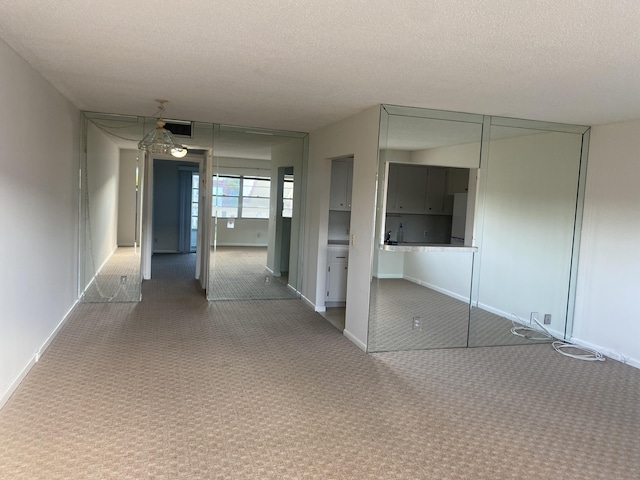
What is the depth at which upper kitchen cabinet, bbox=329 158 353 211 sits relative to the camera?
20.5 feet

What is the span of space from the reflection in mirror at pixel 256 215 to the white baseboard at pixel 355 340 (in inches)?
77.8

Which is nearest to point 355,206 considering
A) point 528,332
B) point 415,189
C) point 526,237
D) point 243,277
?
point 415,189

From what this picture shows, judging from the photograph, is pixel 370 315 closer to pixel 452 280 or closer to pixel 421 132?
pixel 452 280

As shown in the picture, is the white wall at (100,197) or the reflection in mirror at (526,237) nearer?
the reflection in mirror at (526,237)

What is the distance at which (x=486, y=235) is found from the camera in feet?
17.4

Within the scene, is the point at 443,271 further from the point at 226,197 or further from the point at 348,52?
the point at 226,197

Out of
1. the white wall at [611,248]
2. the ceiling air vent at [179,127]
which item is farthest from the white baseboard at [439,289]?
the ceiling air vent at [179,127]

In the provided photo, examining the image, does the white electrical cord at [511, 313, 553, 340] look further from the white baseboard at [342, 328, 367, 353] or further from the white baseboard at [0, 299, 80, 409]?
the white baseboard at [0, 299, 80, 409]

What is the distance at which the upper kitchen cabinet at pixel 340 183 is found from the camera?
6.26m

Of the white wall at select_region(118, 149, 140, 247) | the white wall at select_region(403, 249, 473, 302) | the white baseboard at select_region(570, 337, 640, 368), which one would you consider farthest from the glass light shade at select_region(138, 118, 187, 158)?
the white baseboard at select_region(570, 337, 640, 368)

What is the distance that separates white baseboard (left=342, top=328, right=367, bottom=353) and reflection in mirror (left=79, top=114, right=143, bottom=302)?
9.98 feet

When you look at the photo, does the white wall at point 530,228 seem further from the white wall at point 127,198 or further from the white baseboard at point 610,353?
the white wall at point 127,198

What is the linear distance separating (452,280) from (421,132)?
5.77 feet

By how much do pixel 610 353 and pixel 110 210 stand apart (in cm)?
641
